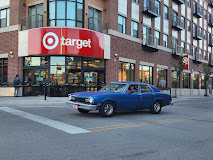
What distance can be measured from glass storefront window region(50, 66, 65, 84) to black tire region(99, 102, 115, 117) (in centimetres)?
994

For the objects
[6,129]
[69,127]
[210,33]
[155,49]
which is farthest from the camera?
[210,33]

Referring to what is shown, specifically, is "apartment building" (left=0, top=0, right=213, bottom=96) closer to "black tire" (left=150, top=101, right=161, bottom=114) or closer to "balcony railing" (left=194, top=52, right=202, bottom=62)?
"black tire" (left=150, top=101, right=161, bottom=114)

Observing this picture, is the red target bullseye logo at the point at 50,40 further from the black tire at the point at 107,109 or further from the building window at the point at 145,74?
the building window at the point at 145,74

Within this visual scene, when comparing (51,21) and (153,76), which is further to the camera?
(153,76)

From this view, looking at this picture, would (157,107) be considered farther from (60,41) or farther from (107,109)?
(60,41)

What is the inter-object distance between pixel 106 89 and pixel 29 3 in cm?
1418

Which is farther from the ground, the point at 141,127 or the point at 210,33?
the point at 210,33

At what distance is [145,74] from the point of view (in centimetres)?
2602

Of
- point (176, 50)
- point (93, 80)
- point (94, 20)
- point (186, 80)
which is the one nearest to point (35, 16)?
point (94, 20)

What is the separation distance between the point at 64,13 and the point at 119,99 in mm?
11779

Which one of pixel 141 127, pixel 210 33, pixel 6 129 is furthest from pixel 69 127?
pixel 210 33

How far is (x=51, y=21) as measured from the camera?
18.8 meters

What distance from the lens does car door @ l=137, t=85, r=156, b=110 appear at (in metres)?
10.4

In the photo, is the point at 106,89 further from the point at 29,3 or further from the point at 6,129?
the point at 29,3
